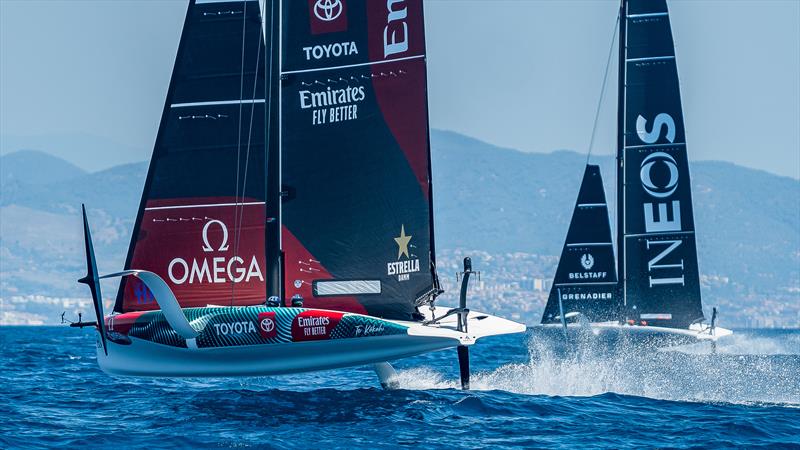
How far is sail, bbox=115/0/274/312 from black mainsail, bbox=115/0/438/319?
24 millimetres

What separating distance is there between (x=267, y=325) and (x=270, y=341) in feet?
0.81

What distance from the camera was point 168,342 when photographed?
19.0 m

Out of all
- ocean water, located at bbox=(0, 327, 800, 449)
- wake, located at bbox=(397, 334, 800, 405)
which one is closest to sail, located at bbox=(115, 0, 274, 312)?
ocean water, located at bbox=(0, 327, 800, 449)

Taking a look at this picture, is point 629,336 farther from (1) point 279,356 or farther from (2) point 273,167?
(1) point 279,356

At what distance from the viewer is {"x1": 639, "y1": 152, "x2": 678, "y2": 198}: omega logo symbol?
115ft

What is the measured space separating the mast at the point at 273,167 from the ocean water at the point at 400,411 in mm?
2141

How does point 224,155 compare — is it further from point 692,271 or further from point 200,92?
point 692,271

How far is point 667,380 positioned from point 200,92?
12839 mm

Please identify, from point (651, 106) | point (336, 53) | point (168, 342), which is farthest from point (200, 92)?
point (651, 106)

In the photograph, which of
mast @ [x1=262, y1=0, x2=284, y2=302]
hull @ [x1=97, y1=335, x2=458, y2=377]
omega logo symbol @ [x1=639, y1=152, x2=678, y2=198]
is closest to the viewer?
hull @ [x1=97, y1=335, x2=458, y2=377]

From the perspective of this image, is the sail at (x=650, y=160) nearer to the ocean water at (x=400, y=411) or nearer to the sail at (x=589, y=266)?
the sail at (x=589, y=266)

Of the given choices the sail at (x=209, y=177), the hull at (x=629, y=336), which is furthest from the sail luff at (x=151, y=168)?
the hull at (x=629, y=336)

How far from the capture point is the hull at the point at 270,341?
61.3ft

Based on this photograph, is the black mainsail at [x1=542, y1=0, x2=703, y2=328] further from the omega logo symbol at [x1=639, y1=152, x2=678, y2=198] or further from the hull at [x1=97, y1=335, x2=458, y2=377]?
the hull at [x1=97, y1=335, x2=458, y2=377]
